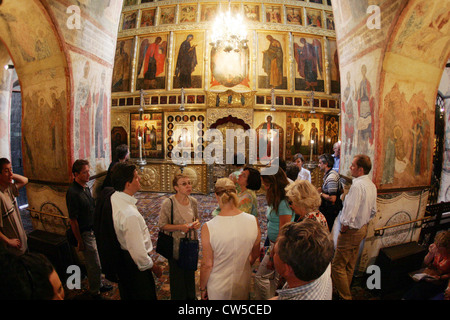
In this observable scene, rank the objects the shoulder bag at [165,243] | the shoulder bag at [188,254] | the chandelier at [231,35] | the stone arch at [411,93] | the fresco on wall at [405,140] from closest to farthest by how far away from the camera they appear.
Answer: the shoulder bag at [188,254] < the shoulder bag at [165,243] < the stone arch at [411,93] < the fresco on wall at [405,140] < the chandelier at [231,35]

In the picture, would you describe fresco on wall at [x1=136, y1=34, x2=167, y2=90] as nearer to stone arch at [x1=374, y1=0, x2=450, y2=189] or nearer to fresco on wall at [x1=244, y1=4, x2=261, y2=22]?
fresco on wall at [x1=244, y1=4, x2=261, y2=22]

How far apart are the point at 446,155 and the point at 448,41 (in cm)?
521

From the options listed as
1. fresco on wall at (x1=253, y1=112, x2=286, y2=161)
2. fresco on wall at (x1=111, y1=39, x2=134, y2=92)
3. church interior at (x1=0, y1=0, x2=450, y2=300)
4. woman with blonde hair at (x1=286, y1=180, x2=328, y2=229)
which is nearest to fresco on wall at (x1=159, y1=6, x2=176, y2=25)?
fresco on wall at (x1=111, y1=39, x2=134, y2=92)

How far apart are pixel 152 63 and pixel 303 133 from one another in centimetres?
762

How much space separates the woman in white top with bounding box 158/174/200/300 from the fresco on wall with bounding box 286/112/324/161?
7.94 m

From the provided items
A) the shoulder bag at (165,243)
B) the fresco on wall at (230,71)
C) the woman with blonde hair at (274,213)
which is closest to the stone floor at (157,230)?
the shoulder bag at (165,243)

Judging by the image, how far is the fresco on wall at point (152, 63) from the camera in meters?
10.2

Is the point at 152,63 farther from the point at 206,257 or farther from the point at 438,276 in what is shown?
the point at 438,276

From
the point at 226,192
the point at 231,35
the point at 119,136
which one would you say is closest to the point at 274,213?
the point at 226,192

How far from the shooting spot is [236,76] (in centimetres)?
977

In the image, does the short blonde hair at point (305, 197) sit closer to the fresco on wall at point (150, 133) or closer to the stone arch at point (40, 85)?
the stone arch at point (40, 85)

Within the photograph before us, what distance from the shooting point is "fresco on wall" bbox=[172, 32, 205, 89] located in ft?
32.7

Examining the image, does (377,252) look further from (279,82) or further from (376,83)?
(279,82)

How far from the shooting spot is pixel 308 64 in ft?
33.1
